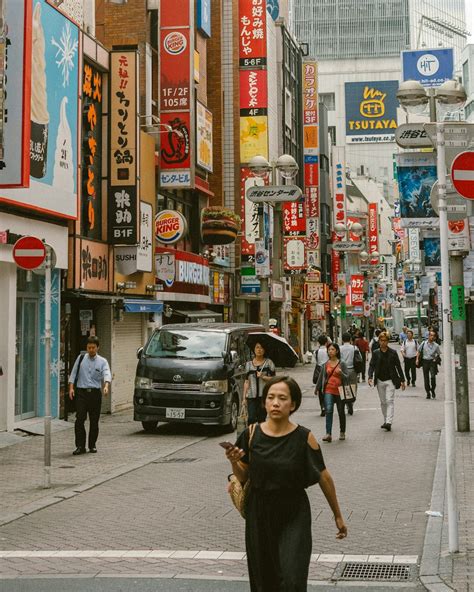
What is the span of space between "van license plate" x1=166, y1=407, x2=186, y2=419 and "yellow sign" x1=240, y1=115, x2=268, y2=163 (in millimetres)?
21578

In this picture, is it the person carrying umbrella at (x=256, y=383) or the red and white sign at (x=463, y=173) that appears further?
the person carrying umbrella at (x=256, y=383)

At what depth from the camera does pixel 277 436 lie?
16.0ft

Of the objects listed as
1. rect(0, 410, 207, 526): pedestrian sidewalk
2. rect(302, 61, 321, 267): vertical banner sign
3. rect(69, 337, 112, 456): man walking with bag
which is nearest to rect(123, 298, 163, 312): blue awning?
rect(0, 410, 207, 526): pedestrian sidewalk

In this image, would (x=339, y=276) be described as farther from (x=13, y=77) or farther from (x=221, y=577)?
(x=221, y=577)

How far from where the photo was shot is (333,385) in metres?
15.1

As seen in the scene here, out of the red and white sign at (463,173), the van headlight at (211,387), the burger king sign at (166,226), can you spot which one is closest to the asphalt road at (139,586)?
the red and white sign at (463,173)

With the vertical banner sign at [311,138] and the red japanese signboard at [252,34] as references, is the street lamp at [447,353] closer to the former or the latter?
the red japanese signboard at [252,34]

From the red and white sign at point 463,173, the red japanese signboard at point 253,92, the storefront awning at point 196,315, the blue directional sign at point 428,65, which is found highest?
the red japanese signboard at point 253,92

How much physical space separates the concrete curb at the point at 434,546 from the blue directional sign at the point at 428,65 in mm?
13355

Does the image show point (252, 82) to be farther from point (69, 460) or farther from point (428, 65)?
point (69, 460)

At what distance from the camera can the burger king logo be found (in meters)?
24.4

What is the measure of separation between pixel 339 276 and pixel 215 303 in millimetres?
35388

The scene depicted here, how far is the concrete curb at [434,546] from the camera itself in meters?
6.33

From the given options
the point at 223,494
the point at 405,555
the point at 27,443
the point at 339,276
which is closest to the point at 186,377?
the point at 27,443
